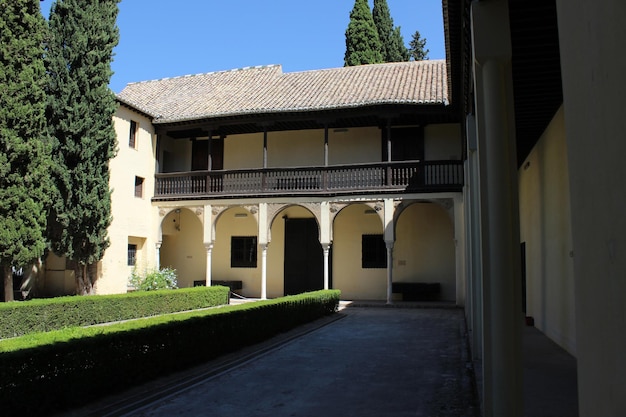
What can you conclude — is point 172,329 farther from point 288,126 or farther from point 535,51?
point 288,126

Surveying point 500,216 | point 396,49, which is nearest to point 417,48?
point 396,49

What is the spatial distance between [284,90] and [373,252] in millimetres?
7930

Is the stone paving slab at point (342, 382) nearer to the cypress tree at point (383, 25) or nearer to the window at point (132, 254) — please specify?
the window at point (132, 254)

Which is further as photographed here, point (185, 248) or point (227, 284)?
point (185, 248)

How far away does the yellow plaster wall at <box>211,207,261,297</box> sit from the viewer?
23.2 m

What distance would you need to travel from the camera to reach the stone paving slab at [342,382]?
6.17m

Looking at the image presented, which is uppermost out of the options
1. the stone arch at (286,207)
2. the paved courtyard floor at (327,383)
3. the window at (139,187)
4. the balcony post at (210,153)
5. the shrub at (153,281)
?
the balcony post at (210,153)

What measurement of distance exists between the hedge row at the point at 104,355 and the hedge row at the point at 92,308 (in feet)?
16.5

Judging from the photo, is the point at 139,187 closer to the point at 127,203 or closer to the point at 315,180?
the point at 127,203

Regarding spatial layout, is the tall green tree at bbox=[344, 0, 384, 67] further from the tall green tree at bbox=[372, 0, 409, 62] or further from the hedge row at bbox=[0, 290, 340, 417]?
the hedge row at bbox=[0, 290, 340, 417]

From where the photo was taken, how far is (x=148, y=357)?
7.73 metres

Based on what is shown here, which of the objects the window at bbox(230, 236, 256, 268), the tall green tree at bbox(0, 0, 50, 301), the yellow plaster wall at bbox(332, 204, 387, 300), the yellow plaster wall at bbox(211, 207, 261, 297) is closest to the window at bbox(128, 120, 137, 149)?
the yellow plaster wall at bbox(211, 207, 261, 297)

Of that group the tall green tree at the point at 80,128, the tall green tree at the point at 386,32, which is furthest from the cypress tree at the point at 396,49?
the tall green tree at the point at 80,128

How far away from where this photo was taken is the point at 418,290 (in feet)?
66.4
